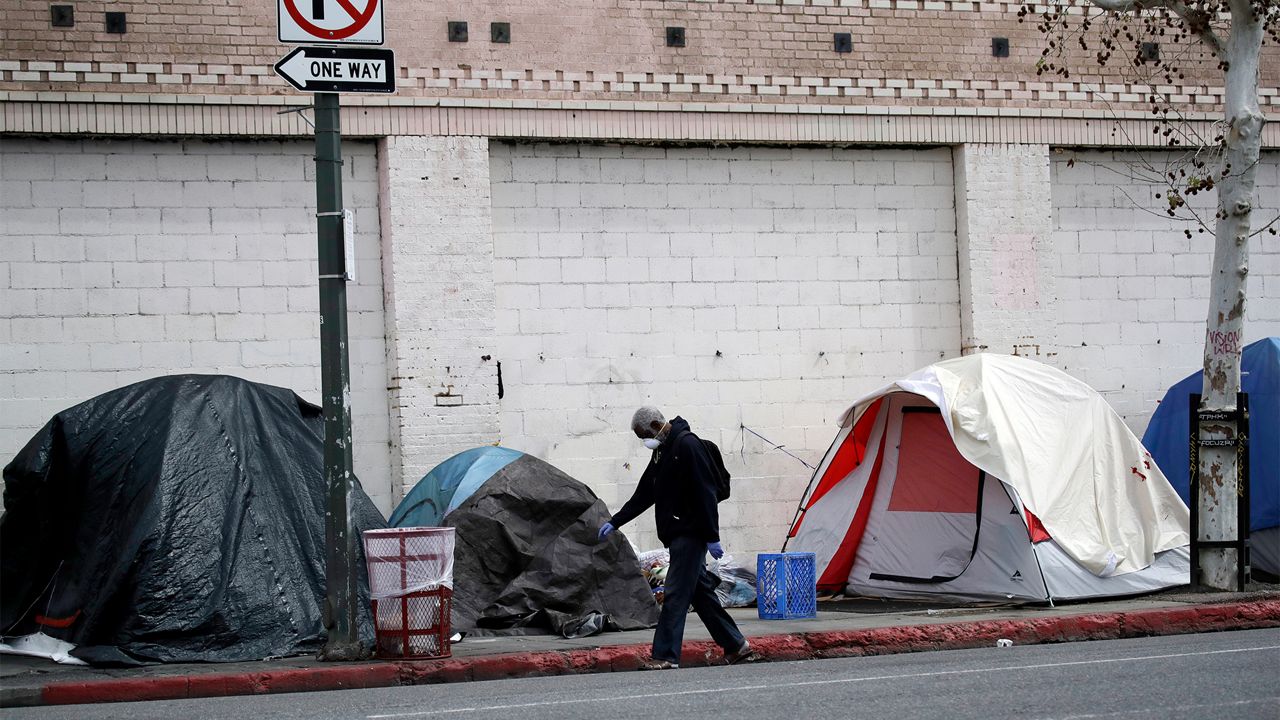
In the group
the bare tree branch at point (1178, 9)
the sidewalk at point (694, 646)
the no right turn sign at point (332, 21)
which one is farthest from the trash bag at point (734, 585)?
the bare tree branch at point (1178, 9)

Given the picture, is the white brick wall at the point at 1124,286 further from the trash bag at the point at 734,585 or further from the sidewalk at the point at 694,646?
the trash bag at the point at 734,585

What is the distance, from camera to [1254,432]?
14672 millimetres

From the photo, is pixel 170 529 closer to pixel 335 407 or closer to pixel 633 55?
pixel 335 407

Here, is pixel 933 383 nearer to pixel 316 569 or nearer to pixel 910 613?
pixel 910 613

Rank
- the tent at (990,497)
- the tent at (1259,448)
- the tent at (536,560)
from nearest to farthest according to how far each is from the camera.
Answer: the tent at (536,560) → the tent at (990,497) → the tent at (1259,448)

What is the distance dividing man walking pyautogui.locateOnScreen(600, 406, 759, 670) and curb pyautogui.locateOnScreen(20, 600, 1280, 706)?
44 cm

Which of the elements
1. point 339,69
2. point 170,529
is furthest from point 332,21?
point 170,529

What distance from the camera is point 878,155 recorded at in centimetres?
1580

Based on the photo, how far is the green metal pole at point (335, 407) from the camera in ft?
34.2

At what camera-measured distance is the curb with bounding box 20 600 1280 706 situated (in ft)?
31.7

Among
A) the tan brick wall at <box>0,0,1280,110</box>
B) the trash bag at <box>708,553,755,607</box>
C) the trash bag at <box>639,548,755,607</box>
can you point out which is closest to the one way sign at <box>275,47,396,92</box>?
the tan brick wall at <box>0,0,1280,110</box>

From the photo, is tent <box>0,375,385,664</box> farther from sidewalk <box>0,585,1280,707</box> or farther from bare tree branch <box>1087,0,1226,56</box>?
bare tree branch <box>1087,0,1226,56</box>

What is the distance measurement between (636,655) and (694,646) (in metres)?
0.55

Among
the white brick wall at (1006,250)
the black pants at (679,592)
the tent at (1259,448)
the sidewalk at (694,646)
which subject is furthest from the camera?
the white brick wall at (1006,250)
